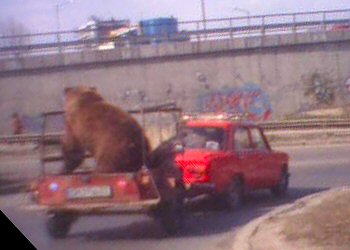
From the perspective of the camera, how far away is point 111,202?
11.9 meters

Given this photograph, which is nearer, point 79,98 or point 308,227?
point 308,227

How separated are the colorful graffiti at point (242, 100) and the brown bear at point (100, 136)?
18160 millimetres

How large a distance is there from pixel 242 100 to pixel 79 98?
20.8 m

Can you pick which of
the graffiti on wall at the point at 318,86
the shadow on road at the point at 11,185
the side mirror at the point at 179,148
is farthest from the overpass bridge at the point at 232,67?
the side mirror at the point at 179,148

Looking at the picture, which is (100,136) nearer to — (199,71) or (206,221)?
(206,221)

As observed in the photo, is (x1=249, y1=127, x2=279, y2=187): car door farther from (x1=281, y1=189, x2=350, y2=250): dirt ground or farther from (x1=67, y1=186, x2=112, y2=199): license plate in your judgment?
(x1=67, y1=186, x2=112, y2=199): license plate

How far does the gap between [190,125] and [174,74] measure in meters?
17.7

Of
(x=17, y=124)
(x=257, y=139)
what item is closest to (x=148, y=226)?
(x=257, y=139)

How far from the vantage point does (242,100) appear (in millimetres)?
32969

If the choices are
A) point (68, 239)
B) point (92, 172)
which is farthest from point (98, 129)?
point (68, 239)

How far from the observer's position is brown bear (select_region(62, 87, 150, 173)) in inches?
487

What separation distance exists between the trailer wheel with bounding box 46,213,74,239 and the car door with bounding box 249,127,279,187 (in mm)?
4240

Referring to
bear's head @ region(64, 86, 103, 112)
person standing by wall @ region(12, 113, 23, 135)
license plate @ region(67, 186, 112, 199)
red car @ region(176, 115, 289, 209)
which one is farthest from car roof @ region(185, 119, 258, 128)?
person standing by wall @ region(12, 113, 23, 135)

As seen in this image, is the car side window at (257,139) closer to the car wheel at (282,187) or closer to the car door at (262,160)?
the car door at (262,160)
